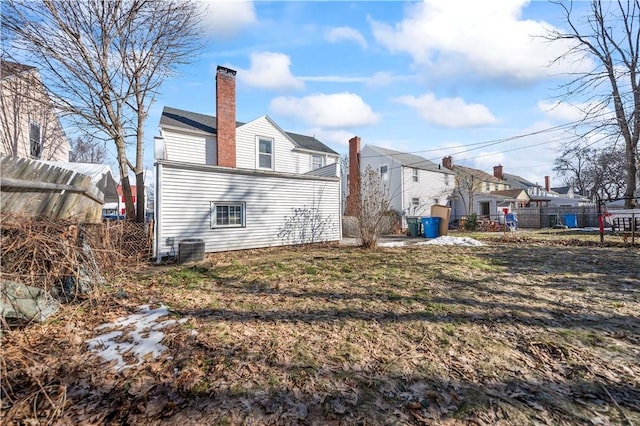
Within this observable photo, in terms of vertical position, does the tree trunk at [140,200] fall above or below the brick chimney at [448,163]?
below

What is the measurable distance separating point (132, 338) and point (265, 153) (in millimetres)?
13481

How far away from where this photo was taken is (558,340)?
10.9 feet

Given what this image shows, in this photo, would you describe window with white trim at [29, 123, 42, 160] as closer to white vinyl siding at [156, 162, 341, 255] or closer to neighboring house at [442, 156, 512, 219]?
white vinyl siding at [156, 162, 341, 255]

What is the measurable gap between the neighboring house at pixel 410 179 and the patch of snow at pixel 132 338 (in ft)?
68.4

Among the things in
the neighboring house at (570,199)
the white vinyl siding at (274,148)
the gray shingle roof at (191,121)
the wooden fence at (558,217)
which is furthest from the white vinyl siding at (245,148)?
the neighboring house at (570,199)

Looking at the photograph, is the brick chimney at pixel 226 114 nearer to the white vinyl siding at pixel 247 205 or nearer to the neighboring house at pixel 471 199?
the white vinyl siding at pixel 247 205

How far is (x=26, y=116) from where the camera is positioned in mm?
10656

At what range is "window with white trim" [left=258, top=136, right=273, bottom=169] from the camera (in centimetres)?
1573

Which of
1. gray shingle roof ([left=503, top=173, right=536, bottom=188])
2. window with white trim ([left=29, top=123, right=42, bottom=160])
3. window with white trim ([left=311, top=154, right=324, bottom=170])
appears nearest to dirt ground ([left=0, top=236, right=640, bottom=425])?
window with white trim ([left=29, top=123, right=42, bottom=160])

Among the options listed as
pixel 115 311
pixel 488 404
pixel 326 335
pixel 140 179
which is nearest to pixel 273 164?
pixel 140 179

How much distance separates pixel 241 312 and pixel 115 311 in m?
1.83

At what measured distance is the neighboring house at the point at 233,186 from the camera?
9414mm

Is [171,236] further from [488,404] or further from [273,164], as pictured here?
[488,404]

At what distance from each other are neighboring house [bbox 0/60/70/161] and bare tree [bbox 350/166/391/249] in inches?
451
